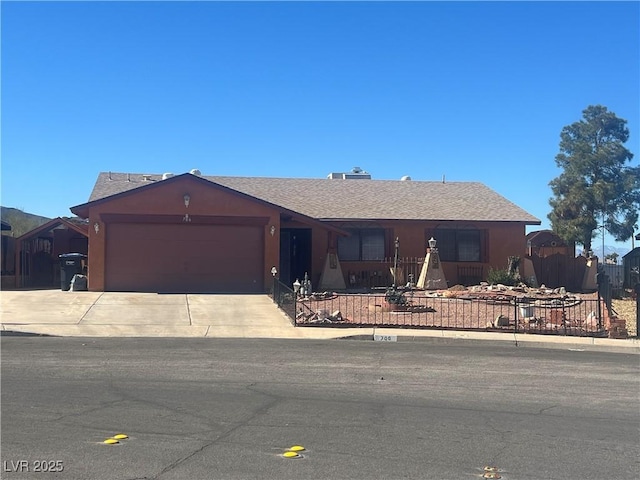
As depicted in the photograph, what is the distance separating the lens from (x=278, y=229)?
994 inches

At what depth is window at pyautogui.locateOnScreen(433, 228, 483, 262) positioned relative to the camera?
98.8 feet

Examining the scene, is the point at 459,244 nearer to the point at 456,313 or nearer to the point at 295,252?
the point at 295,252

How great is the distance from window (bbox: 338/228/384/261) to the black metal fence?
21.9 feet

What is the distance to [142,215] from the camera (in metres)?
24.3

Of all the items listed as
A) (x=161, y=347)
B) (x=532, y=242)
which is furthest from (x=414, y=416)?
(x=532, y=242)

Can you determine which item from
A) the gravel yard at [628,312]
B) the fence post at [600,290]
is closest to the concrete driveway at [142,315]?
the fence post at [600,290]

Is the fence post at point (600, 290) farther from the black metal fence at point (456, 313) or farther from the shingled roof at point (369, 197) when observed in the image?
the shingled roof at point (369, 197)

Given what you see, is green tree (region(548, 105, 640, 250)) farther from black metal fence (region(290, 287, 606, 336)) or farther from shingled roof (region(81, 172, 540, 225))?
black metal fence (region(290, 287, 606, 336))

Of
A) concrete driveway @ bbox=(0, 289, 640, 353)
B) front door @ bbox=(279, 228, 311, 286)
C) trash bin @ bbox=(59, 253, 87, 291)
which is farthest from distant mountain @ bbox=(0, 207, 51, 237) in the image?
concrete driveway @ bbox=(0, 289, 640, 353)

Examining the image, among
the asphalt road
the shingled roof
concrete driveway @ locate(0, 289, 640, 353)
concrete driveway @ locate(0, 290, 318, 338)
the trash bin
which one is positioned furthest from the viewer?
the shingled roof

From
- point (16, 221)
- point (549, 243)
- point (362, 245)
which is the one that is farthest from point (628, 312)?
point (16, 221)

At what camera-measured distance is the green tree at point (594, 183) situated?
38.8 meters

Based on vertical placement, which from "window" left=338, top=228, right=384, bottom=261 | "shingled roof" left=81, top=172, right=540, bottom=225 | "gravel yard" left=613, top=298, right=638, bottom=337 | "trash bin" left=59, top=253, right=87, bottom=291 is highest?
"shingled roof" left=81, top=172, right=540, bottom=225

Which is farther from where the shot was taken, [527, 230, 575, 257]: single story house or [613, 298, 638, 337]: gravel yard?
[527, 230, 575, 257]: single story house
